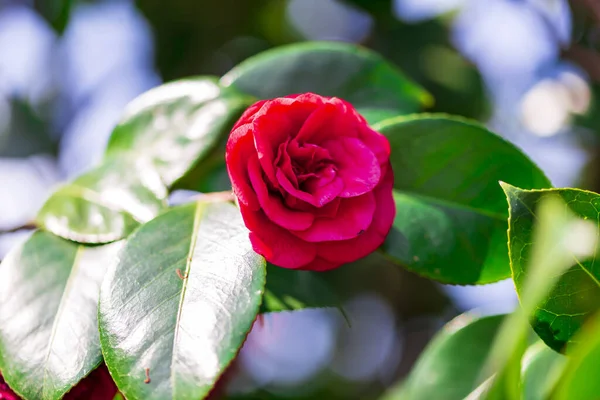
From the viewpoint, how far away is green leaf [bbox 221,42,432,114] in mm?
1033

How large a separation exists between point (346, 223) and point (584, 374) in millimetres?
323

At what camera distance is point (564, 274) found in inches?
25.9

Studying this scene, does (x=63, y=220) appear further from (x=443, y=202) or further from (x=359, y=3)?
(x=359, y=3)

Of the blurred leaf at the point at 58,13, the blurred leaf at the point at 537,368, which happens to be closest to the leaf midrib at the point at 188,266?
the blurred leaf at the point at 537,368

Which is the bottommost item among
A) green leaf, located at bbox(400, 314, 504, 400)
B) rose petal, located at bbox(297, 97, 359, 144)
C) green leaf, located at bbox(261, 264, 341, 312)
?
green leaf, located at bbox(400, 314, 504, 400)

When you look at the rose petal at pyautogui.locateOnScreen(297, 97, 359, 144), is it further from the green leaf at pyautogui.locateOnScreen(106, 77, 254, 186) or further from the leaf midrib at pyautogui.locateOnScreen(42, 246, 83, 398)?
the leaf midrib at pyautogui.locateOnScreen(42, 246, 83, 398)

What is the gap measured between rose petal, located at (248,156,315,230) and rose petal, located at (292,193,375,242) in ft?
0.04

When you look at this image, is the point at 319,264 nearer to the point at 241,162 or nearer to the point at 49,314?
the point at 241,162

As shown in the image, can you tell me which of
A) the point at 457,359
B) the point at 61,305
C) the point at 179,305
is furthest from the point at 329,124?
the point at 457,359

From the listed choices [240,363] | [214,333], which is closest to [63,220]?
[214,333]

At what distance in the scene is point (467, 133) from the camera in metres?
0.88

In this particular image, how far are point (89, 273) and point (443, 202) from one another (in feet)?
1.46

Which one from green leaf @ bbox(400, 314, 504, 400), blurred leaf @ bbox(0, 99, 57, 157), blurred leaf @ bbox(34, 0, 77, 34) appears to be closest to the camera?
green leaf @ bbox(400, 314, 504, 400)

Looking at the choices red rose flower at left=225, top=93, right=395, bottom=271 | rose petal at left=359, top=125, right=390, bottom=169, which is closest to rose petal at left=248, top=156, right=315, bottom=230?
red rose flower at left=225, top=93, right=395, bottom=271
